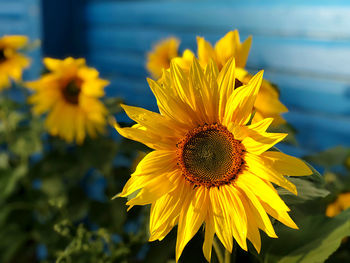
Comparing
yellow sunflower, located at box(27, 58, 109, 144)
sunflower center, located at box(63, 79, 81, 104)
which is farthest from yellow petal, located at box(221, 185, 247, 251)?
sunflower center, located at box(63, 79, 81, 104)

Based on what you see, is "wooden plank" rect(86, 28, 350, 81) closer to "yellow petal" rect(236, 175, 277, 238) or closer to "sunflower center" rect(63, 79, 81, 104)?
"sunflower center" rect(63, 79, 81, 104)

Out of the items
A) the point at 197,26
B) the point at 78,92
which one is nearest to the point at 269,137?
the point at 78,92

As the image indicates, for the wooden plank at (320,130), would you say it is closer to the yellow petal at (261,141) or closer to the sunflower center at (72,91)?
the sunflower center at (72,91)

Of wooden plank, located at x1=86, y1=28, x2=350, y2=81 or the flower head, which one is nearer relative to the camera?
the flower head

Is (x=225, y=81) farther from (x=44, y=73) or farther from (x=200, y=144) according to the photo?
(x=44, y=73)

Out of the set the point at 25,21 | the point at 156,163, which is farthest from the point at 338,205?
the point at 25,21


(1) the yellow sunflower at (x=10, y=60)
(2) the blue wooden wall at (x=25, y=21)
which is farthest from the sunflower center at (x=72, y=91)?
(2) the blue wooden wall at (x=25, y=21)
